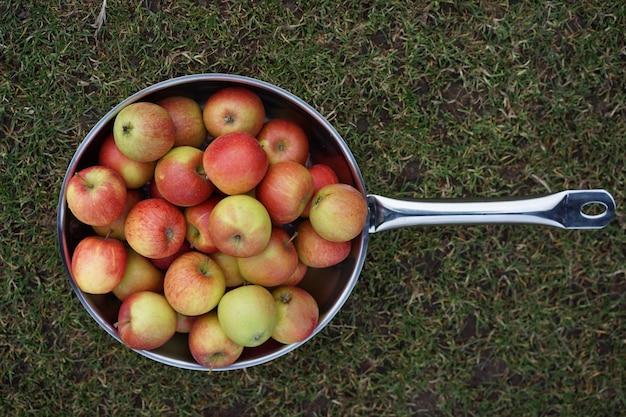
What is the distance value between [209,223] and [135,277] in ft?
1.13

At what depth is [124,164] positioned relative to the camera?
5.63 ft

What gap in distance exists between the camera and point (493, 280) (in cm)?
246

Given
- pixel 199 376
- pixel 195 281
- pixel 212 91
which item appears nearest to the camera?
pixel 195 281

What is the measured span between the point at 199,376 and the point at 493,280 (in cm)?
132

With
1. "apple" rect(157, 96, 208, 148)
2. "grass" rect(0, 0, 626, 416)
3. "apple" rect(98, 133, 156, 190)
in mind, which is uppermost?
"apple" rect(157, 96, 208, 148)

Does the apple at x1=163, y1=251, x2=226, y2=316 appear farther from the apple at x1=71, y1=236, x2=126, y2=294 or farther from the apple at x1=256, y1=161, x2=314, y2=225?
the apple at x1=256, y1=161, x2=314, y2=225

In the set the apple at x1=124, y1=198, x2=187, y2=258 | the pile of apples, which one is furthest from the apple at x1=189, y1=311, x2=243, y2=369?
the apple at x1=124, y1=198, x2=187, y2=258

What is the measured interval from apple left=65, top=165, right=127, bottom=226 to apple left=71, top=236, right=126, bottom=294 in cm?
7

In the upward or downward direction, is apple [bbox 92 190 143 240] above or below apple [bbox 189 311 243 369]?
above

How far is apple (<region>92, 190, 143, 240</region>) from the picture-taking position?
1.75 meters

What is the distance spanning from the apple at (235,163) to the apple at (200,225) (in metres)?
0.13

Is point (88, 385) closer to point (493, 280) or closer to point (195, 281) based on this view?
point (195, 281)

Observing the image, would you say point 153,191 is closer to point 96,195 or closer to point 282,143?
point 96,195

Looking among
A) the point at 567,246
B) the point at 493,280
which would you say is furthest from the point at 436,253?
the point at 567,246
